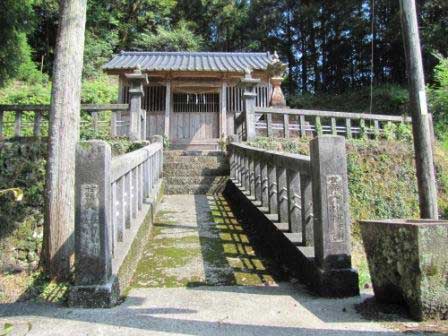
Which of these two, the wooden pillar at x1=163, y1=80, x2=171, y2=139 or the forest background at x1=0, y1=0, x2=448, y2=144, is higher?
the forest background at x1=0, y1=0, x2=448, y2=144

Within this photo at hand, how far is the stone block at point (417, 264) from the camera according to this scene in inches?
90.4

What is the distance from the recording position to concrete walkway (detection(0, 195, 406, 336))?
8.25 ft

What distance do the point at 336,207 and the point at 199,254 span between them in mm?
2124

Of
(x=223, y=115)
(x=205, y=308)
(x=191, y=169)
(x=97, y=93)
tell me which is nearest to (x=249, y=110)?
(x=191, y=169)

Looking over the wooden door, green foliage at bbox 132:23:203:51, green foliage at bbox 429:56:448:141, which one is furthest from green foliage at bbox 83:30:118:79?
green foliage at bbox 429:56:448:141

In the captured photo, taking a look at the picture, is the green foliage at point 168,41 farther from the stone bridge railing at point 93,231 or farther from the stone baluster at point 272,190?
the stone bridge railing at point 93,231

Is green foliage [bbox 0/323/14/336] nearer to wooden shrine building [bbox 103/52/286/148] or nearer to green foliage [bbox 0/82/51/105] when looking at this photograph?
wooden shrine building [bbox 103/52/286/148]

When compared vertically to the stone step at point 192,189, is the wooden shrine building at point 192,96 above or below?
above

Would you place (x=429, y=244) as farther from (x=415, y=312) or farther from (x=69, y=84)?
(x=69, y=84)

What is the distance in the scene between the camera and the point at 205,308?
2.93m

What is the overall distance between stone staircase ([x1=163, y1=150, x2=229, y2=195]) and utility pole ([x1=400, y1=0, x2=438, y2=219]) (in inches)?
246

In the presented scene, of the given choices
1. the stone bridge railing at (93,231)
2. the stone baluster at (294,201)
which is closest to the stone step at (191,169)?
the stone baluster at (294,201)

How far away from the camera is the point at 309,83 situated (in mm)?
32406

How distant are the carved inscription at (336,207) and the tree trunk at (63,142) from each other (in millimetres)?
3043
